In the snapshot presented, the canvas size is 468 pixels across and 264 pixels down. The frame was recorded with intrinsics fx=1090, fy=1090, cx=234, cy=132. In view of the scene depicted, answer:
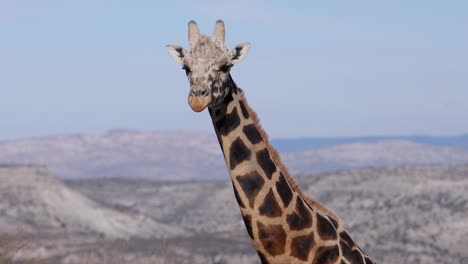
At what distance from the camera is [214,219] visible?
94.1m

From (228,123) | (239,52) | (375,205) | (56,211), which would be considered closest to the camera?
(239,52)

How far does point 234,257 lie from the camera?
61000 mm

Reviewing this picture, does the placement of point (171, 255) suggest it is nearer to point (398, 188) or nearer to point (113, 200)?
point (398, 188)

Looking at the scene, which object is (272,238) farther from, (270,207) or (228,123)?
(228,123)

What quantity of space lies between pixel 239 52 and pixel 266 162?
1460mm

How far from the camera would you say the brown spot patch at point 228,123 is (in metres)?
12.9

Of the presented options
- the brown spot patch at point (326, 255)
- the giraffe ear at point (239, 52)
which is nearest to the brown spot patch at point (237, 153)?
the giraffe ear at point (239, 52)

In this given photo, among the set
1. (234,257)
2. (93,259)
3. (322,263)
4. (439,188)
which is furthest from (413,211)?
(322,263)

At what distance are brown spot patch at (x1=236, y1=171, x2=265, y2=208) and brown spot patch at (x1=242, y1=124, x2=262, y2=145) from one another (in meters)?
0.43

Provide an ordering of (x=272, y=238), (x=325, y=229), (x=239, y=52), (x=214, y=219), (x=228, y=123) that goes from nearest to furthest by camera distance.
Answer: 1. (x=239, y=52)
2. (x=272, y=238)
3. (x=228, y=123)
4. (x=325, y=229)
5. (x=214, y=219)

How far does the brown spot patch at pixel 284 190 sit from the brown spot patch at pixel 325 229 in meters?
0.55

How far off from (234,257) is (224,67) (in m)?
49.3

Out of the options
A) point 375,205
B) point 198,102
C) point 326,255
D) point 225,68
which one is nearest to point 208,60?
point 225,68

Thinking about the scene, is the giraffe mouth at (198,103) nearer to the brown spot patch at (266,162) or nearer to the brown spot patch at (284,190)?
the brown spot patch at (266,162)
